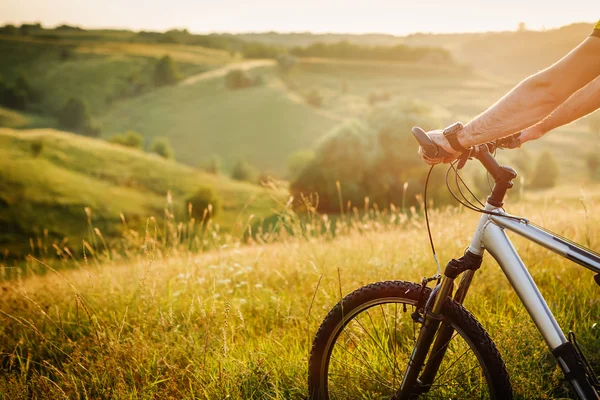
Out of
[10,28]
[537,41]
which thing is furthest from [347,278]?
[10,28]

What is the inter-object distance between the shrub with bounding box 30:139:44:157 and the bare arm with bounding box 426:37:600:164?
4117 centimetres

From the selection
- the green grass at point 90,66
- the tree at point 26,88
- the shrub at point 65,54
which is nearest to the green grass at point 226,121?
the green grass at point 90,66

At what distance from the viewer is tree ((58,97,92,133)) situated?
250 ft

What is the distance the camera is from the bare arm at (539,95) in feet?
5.71

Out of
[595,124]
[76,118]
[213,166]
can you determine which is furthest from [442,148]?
[76,118]

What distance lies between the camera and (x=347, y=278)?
4.44 metres

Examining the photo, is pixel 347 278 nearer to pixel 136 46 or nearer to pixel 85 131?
pixel 85 131

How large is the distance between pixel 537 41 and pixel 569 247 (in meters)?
109

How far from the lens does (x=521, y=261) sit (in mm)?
2021

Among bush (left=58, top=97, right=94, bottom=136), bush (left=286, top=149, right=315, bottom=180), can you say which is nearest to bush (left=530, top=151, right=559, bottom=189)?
bush (left=286, top=149, right=315, bottom=180)

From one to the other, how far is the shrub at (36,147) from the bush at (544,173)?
151ft

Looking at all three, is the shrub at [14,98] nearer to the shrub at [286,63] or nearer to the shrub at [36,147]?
the shrub at [286,63]

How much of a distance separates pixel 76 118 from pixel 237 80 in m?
29.7

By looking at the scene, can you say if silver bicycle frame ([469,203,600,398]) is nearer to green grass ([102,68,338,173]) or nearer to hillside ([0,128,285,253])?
hillside ([0,128,285,253])
